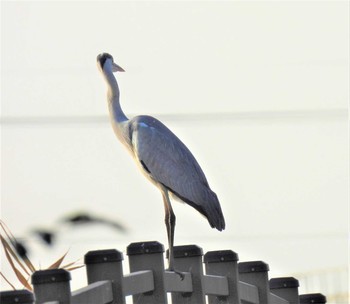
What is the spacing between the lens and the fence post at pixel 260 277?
1100cm

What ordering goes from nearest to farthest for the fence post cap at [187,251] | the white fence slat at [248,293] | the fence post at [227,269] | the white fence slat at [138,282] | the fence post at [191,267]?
1. the white fence slat at [138,282]
2. the fence post at [191,267]
3. the fence post cap at [187,251]
4. the fence post at [227,269]
5. the white fence slat at [248,293]

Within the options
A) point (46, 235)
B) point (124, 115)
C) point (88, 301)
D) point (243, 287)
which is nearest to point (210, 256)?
point (243, 287)

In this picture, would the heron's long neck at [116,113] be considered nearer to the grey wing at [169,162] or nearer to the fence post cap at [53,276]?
the grey wing at [169,162]

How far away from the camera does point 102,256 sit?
27.3 ft

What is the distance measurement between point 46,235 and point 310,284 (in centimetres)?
1872

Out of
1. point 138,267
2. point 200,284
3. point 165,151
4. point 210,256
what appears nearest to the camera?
point 138,267

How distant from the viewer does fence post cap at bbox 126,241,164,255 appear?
9.03 m

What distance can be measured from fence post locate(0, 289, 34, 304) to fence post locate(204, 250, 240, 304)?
11.0 ft

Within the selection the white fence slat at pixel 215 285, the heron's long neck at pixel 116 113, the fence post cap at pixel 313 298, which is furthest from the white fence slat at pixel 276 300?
the heron's long neck at pixel 116 113

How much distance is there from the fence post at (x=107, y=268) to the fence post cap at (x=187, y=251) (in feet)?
5.27

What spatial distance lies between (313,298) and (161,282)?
3.12 m

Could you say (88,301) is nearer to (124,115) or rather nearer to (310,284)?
(124,115)

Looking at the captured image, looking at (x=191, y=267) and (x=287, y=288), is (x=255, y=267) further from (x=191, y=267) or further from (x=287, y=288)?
(x=191, y=267)

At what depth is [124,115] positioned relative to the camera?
12.1 m
